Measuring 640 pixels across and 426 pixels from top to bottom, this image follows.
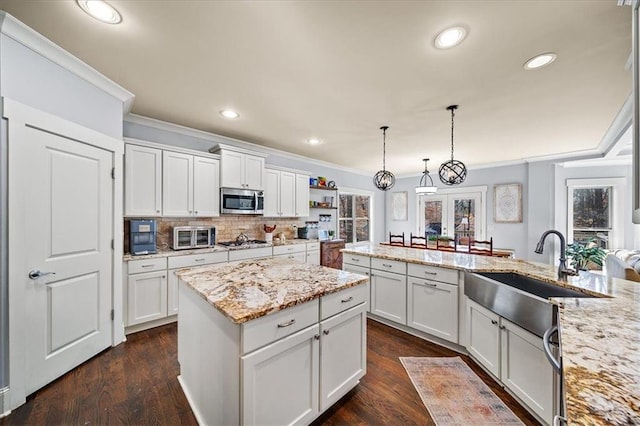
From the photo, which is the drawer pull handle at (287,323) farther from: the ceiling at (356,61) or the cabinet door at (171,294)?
the cabinet door at (171,294)

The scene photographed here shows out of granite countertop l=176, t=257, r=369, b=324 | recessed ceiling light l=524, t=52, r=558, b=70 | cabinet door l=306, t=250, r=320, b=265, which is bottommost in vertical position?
cabinet door l=306, t=250, r=320, b=265

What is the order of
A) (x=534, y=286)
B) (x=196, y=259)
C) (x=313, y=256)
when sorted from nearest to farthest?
(x=534, y=286) → (x=196, y=259) → (x=313, y=256)

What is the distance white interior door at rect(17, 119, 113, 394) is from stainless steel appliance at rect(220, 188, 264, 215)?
1.43 m

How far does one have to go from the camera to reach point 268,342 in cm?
130

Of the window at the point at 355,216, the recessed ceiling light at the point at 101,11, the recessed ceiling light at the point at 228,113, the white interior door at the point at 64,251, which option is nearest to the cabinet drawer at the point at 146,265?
the white interior door at the point at 64,251

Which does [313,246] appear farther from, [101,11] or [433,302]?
[101,11]

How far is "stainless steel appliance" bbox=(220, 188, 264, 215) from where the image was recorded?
376 cm

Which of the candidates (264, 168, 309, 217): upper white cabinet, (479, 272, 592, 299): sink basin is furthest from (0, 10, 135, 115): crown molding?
(479, 272, 592, 299): sink basin

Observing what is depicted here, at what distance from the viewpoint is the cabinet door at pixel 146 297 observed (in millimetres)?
2756

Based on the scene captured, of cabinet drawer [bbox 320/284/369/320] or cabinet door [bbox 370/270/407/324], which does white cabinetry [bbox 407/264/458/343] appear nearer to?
cabinet door [bbox 370/270/407/324]

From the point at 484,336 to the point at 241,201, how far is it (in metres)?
3.40

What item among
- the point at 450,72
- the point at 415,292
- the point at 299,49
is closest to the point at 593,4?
the point at 450,72

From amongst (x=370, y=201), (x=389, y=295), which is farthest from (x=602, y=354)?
(x=370, y=201)

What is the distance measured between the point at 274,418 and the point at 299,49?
238cm
